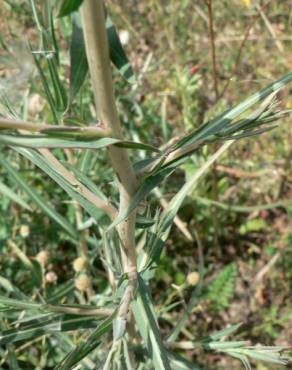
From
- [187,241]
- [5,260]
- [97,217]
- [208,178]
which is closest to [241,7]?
[208,178]

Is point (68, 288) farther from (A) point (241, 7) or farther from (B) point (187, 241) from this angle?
(A) point (241, 7)

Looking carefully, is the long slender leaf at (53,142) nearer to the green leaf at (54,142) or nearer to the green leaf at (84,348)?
the green leaf at (54,142)

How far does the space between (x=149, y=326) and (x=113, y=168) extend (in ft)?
0.83

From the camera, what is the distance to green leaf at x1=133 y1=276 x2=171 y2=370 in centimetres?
90

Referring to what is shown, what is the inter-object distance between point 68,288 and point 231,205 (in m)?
0.76

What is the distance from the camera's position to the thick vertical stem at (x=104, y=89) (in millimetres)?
607

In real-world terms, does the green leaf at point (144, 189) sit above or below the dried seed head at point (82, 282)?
above

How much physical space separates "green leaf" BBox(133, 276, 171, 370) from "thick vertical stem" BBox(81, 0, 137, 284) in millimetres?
87

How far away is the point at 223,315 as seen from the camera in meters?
1.81

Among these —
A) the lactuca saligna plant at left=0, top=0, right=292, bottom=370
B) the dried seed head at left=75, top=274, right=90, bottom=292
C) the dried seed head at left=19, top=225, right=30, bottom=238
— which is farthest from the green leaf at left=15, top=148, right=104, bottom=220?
the dried seed head at left=19, top=225, right=30, bottom=238

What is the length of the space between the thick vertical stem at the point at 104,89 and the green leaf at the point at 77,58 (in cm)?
4

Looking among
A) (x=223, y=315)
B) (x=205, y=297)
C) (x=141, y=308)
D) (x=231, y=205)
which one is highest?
(x=141, y=308)

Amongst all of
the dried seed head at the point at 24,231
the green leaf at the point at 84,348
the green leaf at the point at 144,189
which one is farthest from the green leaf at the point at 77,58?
the dried seed head at the point at 24,231

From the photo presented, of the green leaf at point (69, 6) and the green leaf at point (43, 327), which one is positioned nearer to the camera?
the green leaf at point (69, 6)
